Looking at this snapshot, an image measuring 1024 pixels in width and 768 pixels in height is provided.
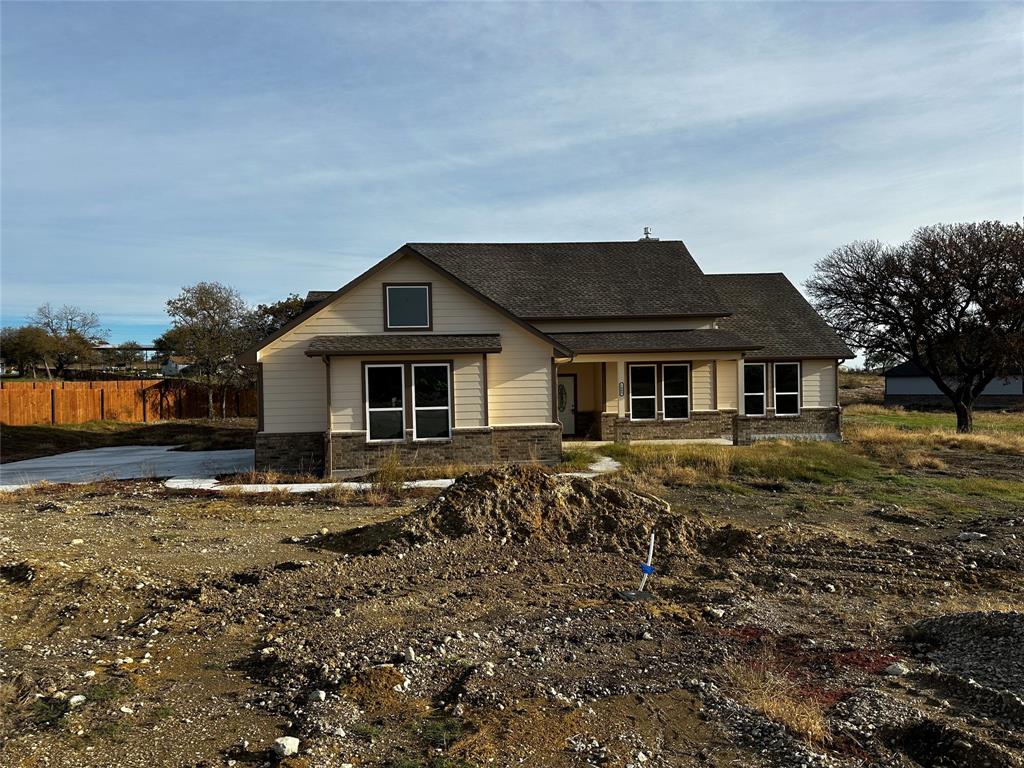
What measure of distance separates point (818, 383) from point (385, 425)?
1498cm

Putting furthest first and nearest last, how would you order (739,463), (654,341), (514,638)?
(654,341)
(739,463)
(514,638)

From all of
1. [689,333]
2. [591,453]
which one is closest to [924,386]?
[689,333]

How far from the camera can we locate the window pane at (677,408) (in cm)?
2272

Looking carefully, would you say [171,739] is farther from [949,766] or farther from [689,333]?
[689,333]

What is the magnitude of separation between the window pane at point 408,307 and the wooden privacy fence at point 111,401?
20316mm

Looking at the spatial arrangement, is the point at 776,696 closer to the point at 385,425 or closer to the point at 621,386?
the point at 385,425

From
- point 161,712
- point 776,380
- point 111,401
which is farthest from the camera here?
point 111,401

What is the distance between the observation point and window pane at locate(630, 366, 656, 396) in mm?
22609

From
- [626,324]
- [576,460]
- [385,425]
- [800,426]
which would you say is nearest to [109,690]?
[385,425]

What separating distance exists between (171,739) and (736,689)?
3726 millimetres

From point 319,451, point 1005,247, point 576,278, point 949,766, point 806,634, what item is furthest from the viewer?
point 1005,247

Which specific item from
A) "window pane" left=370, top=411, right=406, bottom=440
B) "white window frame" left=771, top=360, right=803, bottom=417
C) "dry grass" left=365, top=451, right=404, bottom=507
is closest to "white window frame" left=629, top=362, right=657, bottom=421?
"white window frame" left=771, top=360, right=803, bottom=417

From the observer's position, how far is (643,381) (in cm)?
2264

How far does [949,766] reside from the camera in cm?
423
